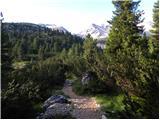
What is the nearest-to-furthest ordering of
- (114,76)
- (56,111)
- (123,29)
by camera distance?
(114,76) → (56,111) → (123,29)

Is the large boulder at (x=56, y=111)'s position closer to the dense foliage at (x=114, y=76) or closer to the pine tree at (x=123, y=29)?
the dense foliage at (x=114, y=76)

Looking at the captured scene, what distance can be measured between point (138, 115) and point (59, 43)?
103 m

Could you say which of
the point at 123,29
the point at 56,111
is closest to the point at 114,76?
the point at 56,111

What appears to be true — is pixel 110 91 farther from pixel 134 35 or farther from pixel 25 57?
pixel 25 57

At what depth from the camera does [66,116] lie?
16.5 meters

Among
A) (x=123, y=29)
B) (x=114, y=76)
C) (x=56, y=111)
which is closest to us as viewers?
(x=114, y=76)

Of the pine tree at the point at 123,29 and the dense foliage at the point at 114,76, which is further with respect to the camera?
the pine tree at the point at 123,29

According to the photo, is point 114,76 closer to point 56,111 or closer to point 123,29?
point 56,111

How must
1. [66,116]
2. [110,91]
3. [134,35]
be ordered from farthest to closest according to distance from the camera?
1. [134,35]
2. [110,91]
3. [66,116]

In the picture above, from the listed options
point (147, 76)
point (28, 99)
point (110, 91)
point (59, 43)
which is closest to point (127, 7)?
point (110, 91)

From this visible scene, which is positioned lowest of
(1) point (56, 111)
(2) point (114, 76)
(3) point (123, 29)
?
(1) point (56, 111)

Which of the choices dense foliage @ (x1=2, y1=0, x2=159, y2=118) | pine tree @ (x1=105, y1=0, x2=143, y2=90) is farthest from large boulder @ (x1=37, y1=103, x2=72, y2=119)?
pine tree @ (x1=105, y1=0, x2=143, y2=90)

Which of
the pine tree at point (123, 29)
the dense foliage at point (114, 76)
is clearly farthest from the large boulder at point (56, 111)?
the pine tree at point (123, 29)

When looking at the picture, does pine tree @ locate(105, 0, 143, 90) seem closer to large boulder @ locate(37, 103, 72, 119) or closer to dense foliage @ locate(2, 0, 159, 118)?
dense foliage @ locate(2, 0, 159, 118)
